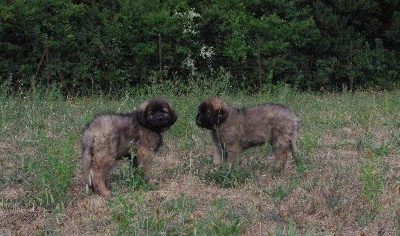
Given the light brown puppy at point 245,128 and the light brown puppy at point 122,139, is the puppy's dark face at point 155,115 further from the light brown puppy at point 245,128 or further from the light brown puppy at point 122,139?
the light brown puppy at point 245,128

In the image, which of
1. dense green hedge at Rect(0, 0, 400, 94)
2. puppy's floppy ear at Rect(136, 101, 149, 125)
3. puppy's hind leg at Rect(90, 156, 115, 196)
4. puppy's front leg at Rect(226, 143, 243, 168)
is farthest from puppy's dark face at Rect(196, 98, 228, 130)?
dense green hedge at Rect(0, 0, 400, 94)

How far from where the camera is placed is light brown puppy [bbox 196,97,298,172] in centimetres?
853

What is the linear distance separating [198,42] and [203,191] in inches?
550

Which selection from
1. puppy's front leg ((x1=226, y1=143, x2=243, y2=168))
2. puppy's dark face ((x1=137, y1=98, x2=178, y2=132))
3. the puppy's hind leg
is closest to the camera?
the puppy's hind leg

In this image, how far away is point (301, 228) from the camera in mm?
6199

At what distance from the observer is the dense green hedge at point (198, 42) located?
758 inches

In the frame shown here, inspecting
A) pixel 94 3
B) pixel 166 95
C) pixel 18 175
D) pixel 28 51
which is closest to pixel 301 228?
pixel 18 175

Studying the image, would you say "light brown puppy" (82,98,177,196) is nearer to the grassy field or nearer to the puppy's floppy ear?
the puppy's floppy ear

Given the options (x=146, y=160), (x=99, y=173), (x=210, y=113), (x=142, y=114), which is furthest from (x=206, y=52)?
(x=99, y=173)

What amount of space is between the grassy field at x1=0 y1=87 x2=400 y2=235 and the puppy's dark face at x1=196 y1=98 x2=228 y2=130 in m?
0.51

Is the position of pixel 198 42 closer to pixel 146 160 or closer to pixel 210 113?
pixel 210 113

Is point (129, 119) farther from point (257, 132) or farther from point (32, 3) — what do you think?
point (32, 3)

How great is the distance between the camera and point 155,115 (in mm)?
7863

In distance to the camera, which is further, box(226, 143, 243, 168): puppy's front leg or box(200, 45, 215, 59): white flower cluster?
box(200, 45, 215, 59): white flower cluster
